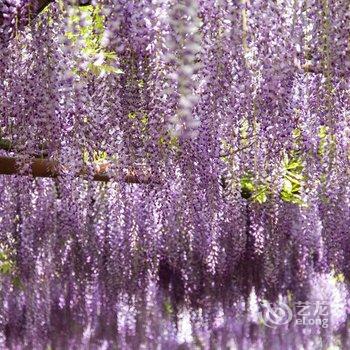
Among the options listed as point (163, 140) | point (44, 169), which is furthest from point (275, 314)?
point (163, 140)

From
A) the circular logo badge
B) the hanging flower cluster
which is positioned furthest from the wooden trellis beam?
the circular logo badge

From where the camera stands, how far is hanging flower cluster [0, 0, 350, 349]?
463 centimetres

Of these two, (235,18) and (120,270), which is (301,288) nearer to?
(120,270)

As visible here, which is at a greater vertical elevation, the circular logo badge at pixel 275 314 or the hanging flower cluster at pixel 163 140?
the hanging flower cluster at pixel 163 140

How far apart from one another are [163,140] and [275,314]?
9.85m

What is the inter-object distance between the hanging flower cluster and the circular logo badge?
5.47ft

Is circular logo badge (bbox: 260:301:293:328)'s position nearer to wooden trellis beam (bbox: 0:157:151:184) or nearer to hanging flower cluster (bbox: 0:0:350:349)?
hanging flower cluster (bbox: 0:0:350:349)

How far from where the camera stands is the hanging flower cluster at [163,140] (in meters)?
4.63

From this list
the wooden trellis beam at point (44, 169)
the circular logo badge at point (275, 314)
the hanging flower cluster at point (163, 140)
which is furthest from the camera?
the circular logo badge at point (275, 314)

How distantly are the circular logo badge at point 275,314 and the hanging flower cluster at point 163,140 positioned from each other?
5.47ft

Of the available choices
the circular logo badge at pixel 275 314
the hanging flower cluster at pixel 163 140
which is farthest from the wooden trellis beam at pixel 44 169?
the circular logo badge at pixel 275 314

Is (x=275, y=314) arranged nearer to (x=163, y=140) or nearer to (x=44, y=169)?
(x=44, y=169)

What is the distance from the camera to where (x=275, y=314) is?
1465 centimetres

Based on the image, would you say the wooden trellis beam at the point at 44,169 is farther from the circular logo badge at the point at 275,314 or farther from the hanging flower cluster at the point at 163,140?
the circular logo badge at the point at 275,314
